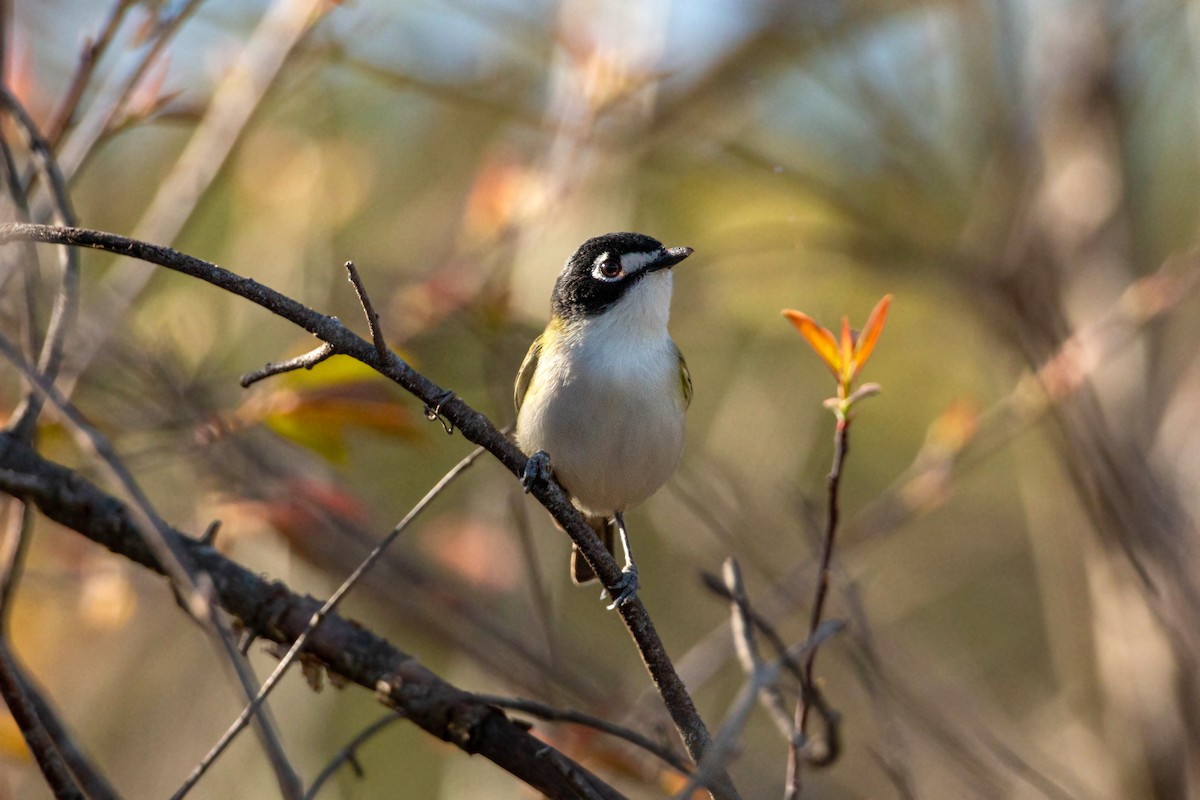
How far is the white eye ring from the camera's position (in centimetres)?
433

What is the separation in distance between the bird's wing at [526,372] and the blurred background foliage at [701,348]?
79 mm

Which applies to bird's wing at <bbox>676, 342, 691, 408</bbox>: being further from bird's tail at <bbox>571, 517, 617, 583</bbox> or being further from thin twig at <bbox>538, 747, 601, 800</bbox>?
thin twig at <bbox>538, 747, 601, 800</bbox>

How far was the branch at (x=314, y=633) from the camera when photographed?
2578 mm

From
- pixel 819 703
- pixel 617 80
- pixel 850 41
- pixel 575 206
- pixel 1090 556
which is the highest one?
pixel 850 41

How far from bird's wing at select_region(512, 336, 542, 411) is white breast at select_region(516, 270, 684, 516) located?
0.63 feet

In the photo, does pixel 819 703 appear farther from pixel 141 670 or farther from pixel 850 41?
pixel 141 670

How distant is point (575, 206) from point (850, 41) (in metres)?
1.60

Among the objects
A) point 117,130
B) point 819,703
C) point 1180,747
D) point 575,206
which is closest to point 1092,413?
point 1180,747

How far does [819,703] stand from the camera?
2666 mm

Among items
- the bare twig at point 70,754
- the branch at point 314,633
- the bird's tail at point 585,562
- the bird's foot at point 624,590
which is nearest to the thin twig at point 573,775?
the branch at point 314,633

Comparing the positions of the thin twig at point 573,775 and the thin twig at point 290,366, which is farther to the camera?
the thin twig at point 573,775

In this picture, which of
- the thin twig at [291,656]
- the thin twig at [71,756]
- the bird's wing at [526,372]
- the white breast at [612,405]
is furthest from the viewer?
the bird's wing at [526,372]

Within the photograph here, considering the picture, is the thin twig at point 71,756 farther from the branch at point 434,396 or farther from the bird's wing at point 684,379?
the bird's wing at point 684,379

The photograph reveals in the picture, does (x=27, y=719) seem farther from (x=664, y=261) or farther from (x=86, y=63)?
(x=664, y=261)
